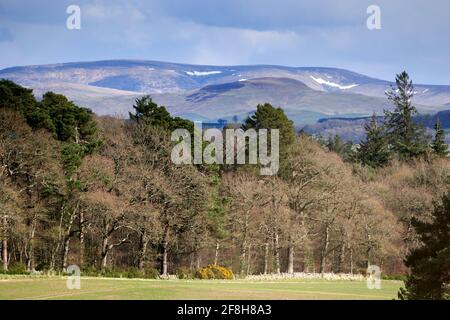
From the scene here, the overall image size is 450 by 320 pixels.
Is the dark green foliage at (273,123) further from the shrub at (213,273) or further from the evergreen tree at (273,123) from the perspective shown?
the shrub at (213,273)

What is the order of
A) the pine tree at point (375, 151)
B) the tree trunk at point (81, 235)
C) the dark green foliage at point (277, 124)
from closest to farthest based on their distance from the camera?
1. the tree trunk at point (81, 235)
2. the dark green foliage at point (277, 124)
3. the pine tree at point (375, 151)

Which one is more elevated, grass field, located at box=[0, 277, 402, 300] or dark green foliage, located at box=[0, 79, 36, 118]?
dark green foliage, located at box=[0, 79, 36, 118]

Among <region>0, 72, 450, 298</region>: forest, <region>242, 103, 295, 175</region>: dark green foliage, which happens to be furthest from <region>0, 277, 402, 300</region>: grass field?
<region>242, 103, 295, 175</region>: dark green foliage

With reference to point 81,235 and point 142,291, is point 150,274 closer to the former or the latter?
point 81,235

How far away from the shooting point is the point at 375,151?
344 feet

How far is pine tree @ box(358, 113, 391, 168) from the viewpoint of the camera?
103312mm

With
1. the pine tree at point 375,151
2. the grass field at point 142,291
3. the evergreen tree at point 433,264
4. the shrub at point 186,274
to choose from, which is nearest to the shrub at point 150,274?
the shrub at point 186,274

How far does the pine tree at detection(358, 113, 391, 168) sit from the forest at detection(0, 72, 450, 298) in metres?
21.2

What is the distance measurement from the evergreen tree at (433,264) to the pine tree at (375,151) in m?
70.0

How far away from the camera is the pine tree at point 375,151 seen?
10331cm

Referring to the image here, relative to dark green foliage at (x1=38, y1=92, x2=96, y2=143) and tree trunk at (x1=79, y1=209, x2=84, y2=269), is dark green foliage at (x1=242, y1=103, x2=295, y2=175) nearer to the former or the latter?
dark green foliage at (x1=38, y1=92, x2=96, y2=143)

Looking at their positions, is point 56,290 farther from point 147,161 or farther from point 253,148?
point 253,148

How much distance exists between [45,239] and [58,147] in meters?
6.95
